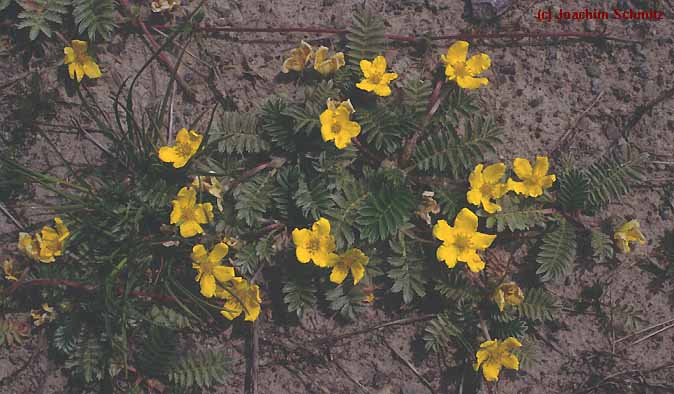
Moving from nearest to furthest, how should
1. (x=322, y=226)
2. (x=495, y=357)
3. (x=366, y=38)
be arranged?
(x=322, y=226) → (x=495, y=357) → (x=366, y=38)

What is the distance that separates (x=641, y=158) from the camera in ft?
12.2

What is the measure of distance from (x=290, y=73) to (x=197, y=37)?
0.66m

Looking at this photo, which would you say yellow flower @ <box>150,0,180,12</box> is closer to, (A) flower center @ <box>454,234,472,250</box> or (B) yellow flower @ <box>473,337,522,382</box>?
(A) flower center @ <box>454,234,472,250</box>

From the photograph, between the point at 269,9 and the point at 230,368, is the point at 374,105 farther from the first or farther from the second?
the point at 230,368

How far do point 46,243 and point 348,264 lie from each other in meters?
1.81

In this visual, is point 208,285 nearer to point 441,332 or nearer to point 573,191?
point 441,332

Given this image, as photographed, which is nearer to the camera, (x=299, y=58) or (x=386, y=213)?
(x=386, y=213)

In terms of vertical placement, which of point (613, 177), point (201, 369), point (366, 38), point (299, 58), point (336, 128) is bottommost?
point (201, 369)

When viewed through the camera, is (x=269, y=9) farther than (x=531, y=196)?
Yes

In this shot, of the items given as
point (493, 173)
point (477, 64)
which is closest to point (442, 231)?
point (493, 173)

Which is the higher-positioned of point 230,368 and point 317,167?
point 317,167

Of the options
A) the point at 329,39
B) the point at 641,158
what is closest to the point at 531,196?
the point at 641,158

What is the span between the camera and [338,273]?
3527mm

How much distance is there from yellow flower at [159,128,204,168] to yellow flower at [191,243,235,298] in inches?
20.6
